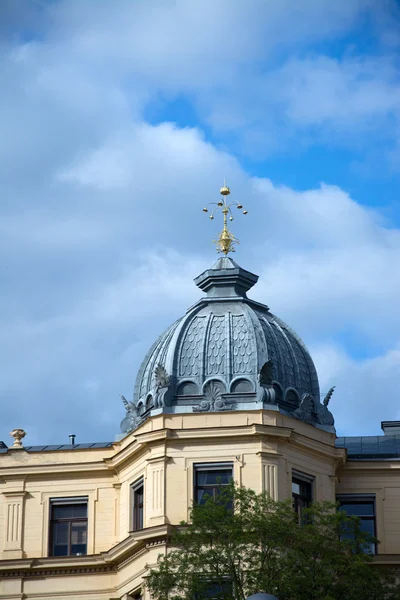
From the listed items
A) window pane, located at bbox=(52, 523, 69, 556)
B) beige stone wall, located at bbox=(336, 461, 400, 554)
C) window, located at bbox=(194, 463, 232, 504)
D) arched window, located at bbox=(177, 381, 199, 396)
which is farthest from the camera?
beige stone wall, located at bbox=(336, 461, 400, 554)

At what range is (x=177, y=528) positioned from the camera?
2699 inches

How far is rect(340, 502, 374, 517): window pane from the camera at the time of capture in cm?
7525

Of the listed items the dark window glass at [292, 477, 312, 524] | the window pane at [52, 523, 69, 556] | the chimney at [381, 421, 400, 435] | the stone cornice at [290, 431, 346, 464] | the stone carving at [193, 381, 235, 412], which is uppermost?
the chimney at [381, 421, 400, 435]

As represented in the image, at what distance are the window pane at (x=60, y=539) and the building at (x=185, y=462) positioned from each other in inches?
1.6

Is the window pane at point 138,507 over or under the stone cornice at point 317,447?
under

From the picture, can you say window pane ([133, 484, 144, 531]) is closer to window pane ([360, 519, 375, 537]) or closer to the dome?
the dome

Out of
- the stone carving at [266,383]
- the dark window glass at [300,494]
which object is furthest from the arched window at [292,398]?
the dark window glass at [300,494]

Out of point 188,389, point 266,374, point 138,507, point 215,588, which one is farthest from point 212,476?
point 215,588

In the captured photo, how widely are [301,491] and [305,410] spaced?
3290 mm

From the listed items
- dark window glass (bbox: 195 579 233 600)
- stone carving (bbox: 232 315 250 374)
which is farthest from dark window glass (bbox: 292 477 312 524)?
dark window glass (bbox: 195 579 233 600)

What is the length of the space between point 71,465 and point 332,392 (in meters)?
11.0

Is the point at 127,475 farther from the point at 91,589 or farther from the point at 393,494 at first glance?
the point at 393,494

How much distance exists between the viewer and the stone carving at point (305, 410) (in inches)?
2876

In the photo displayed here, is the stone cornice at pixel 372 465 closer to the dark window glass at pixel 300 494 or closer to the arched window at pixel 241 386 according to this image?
the dark window glass at pixel 300 494
